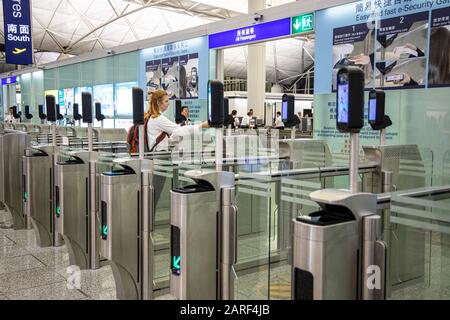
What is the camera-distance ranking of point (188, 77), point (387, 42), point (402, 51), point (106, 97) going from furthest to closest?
1. point (106, 97)
2. point (188, 77)
3. point (387, 42)
4. point (402, 51)

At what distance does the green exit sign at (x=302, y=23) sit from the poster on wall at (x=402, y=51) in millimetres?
1067

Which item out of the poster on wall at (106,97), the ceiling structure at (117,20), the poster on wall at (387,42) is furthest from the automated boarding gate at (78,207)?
the ceiling structure at (117,20)

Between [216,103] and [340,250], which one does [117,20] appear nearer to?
[216,103]

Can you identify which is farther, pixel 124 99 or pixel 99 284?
pixel 124 99

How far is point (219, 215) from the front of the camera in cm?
277

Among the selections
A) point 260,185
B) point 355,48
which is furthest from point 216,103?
point 355,48

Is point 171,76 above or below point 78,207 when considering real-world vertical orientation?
above

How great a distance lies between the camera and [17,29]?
993 centimetres

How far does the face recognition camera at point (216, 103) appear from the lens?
259 cm

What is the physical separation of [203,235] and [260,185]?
1.71ft

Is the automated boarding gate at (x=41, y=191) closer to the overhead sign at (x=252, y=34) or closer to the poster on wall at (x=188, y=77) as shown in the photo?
the overhead sign at (x=252, y=34)

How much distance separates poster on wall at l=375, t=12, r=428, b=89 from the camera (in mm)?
4980

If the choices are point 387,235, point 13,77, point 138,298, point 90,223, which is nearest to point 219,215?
point 387,235
